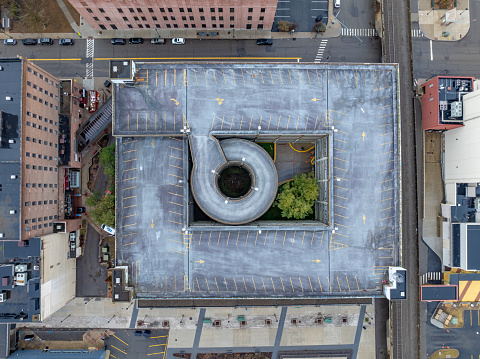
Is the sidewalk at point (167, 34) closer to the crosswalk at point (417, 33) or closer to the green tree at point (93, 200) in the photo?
the crosswalk at point (417, 33)

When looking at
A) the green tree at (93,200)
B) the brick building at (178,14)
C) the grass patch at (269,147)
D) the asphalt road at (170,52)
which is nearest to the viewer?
the brick building at (178,14)

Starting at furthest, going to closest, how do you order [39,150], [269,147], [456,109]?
[269,147] → [456,109] → [39,150]

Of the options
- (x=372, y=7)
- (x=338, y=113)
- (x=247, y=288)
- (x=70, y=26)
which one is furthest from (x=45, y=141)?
(x=372, y=7)

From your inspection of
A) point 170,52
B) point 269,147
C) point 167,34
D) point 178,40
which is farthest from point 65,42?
point 269,147

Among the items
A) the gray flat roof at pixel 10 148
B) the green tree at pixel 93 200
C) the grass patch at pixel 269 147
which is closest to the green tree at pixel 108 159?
the green tree at pixel 93 200

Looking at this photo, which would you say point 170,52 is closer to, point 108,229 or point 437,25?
point 108,229

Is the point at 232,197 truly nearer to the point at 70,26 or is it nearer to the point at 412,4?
the point at 70,26
